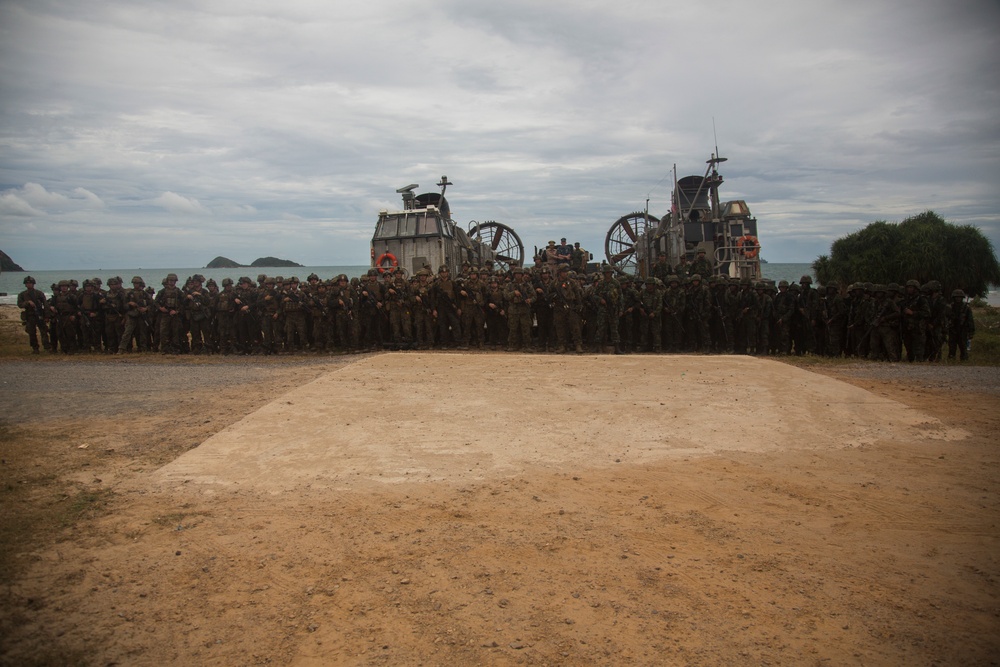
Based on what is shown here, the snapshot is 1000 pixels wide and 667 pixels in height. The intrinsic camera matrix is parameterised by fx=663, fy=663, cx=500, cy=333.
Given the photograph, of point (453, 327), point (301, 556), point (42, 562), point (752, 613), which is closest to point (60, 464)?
point (42, 562)

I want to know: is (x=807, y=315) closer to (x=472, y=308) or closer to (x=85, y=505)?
(x=472, y=308)

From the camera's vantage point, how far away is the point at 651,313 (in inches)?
559

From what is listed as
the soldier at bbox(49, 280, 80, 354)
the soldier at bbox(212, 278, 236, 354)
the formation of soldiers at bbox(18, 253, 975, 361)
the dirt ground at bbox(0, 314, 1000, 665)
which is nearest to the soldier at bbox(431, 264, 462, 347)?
the formation of soldiers at bbox(18, 253, 975, 361)

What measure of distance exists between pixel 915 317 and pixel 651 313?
5.03m

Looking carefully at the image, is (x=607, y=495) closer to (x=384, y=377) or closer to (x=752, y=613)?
(x=752, y=613)

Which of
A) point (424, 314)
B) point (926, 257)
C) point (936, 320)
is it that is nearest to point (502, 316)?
point (424, 314)

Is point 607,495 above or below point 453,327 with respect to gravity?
below

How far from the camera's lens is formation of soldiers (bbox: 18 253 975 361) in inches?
539

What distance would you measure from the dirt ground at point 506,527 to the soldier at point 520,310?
5.62 metres

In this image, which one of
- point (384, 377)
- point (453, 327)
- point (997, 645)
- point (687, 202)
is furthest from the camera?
point (687, 202)

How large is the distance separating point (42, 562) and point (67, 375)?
333 inches

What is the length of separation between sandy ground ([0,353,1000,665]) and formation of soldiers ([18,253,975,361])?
4889 millimetres

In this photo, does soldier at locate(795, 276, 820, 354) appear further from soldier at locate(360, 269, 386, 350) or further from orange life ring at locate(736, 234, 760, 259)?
soldier at locate(360, 269, 386, 350)

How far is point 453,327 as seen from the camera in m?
15.1
